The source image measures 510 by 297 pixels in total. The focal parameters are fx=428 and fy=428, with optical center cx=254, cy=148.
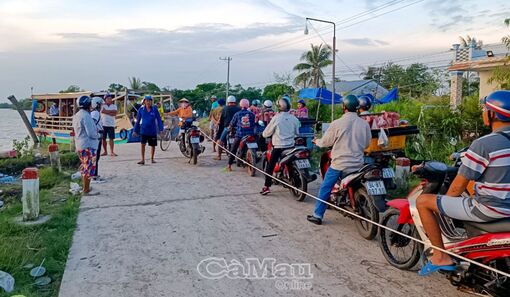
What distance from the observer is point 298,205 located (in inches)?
266

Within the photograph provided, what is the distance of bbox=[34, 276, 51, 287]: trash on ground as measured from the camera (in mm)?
4011

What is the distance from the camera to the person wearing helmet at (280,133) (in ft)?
23.9

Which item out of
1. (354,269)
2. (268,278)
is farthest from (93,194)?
(354,269)

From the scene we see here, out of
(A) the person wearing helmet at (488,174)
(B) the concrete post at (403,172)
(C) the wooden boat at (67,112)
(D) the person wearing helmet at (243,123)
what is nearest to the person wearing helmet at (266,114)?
(D) the person wearing helmet at (243,123)

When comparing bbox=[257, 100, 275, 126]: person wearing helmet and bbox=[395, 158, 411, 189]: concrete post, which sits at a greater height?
bbox=[257, 100, 275, 126]: person wearing helmet

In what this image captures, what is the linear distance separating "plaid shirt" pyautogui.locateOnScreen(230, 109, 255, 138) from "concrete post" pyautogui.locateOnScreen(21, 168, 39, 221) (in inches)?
181

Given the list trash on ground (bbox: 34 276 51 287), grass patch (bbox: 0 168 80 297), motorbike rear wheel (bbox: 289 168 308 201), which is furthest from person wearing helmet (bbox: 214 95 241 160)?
trash on ground (bbox: 34 276 51 287)

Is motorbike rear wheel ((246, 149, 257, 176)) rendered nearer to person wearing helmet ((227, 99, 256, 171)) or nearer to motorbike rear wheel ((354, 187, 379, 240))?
person wearing helmet ((227, 99, 256, 171))

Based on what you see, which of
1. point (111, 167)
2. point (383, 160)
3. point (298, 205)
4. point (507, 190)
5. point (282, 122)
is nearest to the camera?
point (507, 190)

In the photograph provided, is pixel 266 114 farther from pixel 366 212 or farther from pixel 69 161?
pixel 366 212

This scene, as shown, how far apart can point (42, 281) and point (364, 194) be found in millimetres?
3594

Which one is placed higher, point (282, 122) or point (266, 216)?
point (282, 122)

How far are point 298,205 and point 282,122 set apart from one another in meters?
1.45

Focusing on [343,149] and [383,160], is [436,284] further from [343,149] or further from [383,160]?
[383,160]
